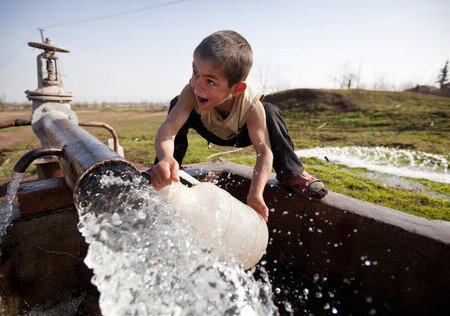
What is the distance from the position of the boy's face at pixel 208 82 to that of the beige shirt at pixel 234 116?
0.97ft

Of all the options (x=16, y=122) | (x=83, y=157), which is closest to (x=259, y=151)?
(x=83, y=157)

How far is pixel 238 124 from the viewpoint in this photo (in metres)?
2.46

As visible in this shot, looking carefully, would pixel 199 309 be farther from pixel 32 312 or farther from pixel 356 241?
pixel 32 312

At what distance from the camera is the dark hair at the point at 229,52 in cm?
193

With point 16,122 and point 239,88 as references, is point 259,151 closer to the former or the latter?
point 239,88

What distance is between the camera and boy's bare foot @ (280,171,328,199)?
2.17 metres

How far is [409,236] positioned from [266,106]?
1.45m

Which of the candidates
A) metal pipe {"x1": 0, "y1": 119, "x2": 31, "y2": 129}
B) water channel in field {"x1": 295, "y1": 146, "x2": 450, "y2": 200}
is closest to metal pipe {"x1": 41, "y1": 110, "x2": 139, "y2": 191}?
metal pipe {"x1": 0, "y1": 119, "x2": 31, "y2": 129}

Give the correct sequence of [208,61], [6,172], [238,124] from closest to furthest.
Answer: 1. [208,61]
2. [238,124]
3. [6,172]

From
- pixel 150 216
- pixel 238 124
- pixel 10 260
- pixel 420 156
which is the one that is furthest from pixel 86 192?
pixel 420 156

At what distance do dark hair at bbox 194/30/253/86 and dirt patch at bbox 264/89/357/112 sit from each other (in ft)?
57.6

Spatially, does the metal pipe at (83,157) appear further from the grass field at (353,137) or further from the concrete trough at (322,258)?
the grass field at (353,137)

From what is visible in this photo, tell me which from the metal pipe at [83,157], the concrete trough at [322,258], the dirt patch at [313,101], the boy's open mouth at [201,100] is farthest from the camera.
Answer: the dirt patch at [313,101]

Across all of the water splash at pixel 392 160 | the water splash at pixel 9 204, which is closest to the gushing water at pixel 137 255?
the water splash at pixel 9 204
